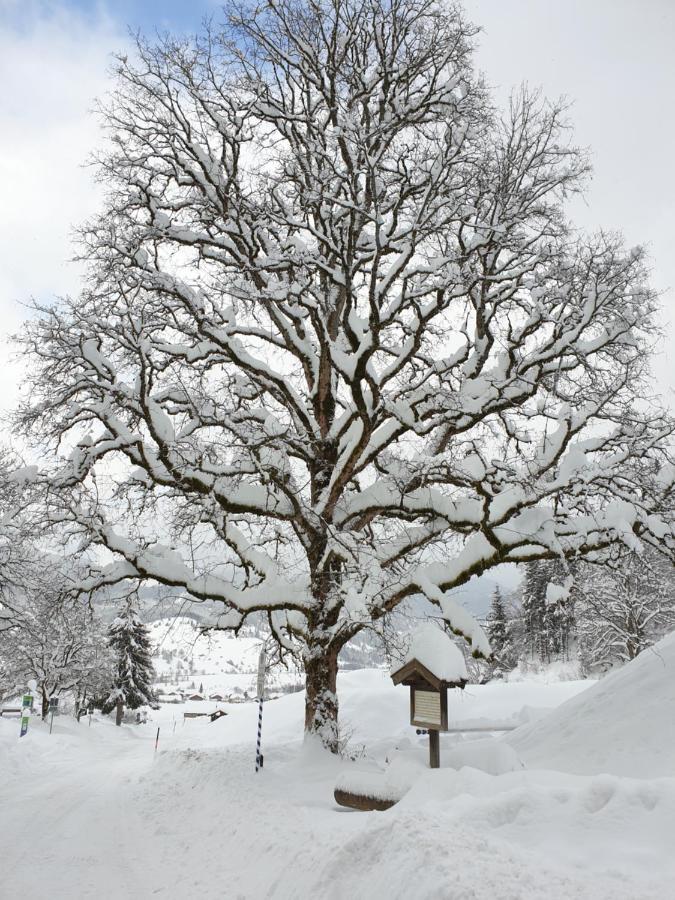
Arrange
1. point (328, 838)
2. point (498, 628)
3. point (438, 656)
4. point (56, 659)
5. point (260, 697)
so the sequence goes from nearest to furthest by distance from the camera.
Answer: point (328, 838) < point (438, 656) < point (260, 697) < point (56, 659) < point (498, 628)

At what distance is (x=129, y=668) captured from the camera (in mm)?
45344

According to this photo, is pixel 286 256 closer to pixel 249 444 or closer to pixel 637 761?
pixel 249 444

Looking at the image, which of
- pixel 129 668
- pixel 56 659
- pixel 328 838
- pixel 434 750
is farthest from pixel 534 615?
pixel 328 838

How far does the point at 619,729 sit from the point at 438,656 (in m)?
2.87

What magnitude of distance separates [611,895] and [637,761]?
4703 millimetres

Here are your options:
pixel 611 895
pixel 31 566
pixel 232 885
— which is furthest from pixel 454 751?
pixel 31 566

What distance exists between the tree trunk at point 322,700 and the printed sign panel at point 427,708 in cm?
199

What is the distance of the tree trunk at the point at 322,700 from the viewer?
32.9ft

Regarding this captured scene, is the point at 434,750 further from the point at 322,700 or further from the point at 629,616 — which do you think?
the point at 629,616

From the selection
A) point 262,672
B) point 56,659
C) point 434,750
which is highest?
point 262,672

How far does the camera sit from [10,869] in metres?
6.77

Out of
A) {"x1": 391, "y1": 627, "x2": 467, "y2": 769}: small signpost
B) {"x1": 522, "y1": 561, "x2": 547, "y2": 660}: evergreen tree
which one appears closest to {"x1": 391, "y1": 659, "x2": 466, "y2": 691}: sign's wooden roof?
{"x1": 391, "y1": 627, "x2": 467, "y2": 769}: small signpost

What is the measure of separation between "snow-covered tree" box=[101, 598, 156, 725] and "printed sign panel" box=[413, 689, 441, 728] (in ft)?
127

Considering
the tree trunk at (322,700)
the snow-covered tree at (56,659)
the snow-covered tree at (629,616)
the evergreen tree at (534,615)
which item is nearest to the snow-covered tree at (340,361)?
the tree trunk at (322,700)
